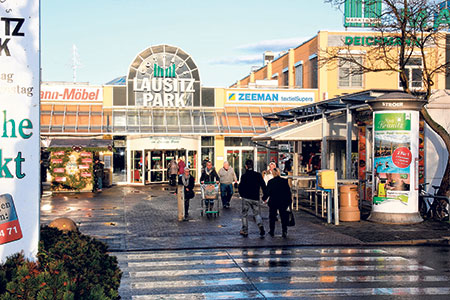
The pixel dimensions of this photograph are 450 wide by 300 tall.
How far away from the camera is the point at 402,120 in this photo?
16.0 meters

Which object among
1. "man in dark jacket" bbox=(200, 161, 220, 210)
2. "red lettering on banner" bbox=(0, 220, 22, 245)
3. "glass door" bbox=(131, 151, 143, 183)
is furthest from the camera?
"glass door" bbox=(131, 151, 143, 183)

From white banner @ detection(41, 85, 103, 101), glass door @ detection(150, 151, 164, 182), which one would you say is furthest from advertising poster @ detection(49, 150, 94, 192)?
white banner @ detection(41, 85, 103, 101)

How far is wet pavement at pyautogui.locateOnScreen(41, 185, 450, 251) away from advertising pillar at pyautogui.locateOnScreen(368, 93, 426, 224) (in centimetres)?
51

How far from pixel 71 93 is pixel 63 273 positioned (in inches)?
1287

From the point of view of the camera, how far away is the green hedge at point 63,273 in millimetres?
4527

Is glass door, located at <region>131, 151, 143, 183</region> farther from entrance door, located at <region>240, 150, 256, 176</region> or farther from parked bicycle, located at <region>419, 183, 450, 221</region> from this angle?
parked bicycle, located at <region>419, 183, 450, 221</region>

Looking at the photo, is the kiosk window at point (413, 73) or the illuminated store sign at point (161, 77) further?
the kiosk window at point (413, 73)

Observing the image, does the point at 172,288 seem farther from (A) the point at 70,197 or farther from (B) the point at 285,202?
(A) the point at 70,197

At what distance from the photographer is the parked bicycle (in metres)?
17.0

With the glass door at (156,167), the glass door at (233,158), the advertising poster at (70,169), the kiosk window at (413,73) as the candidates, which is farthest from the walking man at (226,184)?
the kiosk window at (413,73)

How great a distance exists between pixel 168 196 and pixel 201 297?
1841 centimetres

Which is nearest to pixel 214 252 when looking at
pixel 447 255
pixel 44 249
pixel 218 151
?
pixel 447 255

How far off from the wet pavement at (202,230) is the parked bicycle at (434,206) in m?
0.63

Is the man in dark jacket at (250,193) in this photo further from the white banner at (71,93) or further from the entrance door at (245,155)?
the white banner at (71,93)
